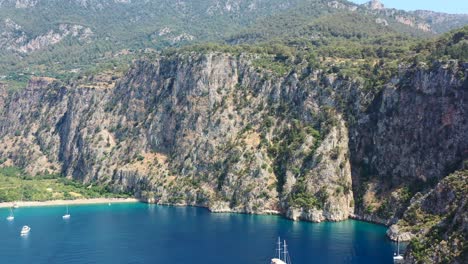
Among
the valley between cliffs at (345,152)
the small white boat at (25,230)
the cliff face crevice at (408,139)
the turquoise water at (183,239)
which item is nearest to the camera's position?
the turquoise water at (183,239)

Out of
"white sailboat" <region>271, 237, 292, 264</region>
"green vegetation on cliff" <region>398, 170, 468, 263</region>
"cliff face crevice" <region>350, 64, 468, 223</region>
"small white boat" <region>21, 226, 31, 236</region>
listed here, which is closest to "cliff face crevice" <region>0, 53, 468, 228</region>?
"cliff face crevice" <region>350, 64, 468, 223</region>

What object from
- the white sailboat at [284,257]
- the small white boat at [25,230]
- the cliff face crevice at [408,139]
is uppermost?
the cliff face crevice at [408,139]

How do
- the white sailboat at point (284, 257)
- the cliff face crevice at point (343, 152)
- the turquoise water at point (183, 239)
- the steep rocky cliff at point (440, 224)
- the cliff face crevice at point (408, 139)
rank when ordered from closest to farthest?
the steep rocky cliff at point (440, 224) → the white sailboat at point (284, 257) → the turquoise water at point (183, 239) → the cliff face crevice at point (408, 139) → the cliff face crevice at point (343, 152)

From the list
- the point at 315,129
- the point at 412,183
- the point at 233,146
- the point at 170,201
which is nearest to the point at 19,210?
the point at 170,201

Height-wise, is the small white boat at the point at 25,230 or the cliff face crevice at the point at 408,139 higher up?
the cliff face crevice at the point at 408,139

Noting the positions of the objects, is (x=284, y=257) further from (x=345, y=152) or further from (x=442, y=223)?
(x=345, y=152)

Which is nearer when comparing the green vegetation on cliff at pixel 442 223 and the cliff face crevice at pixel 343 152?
the green vegetation on cliff at pixel 442 223

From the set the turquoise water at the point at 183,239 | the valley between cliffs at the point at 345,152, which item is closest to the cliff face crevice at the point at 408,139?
the valley between cliffs at the point at 345,152

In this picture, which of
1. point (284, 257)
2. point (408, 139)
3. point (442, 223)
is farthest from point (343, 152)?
point (442, 223)

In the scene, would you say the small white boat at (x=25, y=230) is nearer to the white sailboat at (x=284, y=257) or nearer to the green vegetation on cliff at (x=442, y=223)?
the white sailboat at (x=284, y=257)
